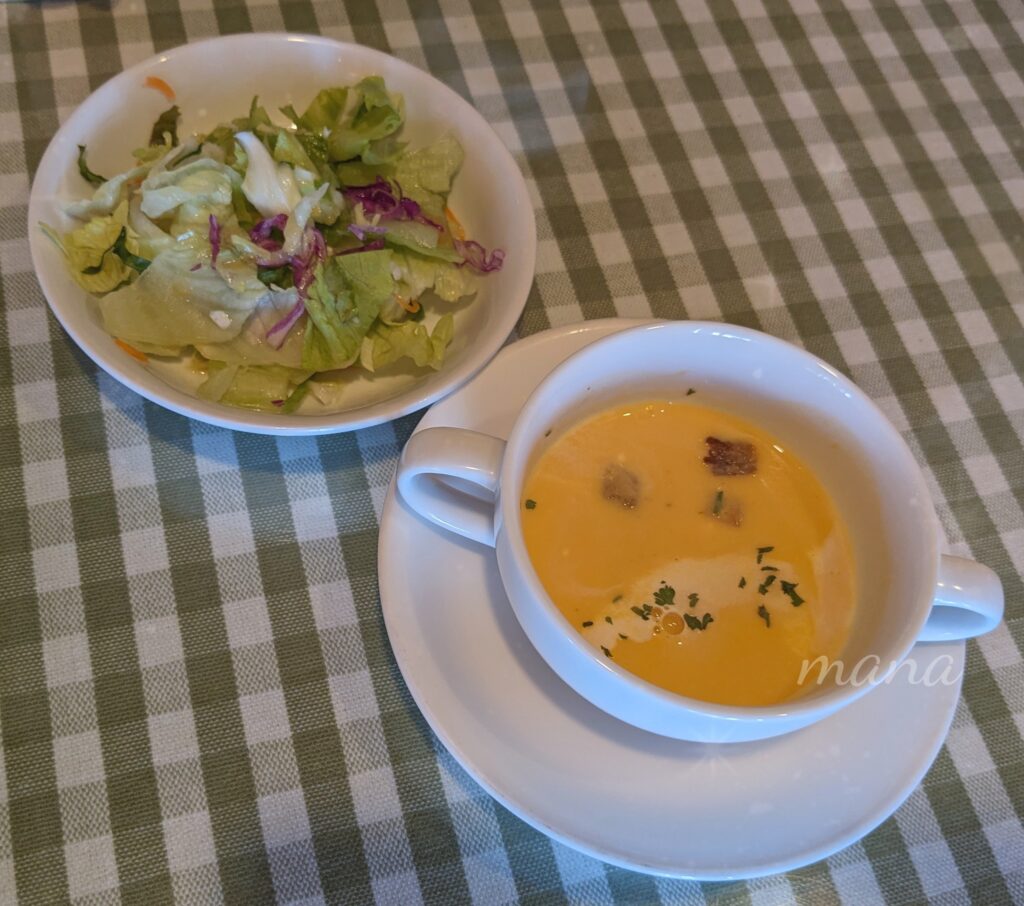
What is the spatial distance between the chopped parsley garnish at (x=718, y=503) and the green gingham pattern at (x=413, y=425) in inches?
14.2

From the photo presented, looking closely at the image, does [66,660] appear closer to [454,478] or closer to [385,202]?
[454,478]

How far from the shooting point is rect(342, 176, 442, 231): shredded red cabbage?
3.91 feet

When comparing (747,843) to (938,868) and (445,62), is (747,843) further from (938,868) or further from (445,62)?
(445,62)

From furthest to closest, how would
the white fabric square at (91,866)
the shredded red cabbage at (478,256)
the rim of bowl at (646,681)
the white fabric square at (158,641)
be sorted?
1. the shredded red cabbage at (478,256)
2. the white fabric square at (158,641)
3. the white fabric square at (91,866)
4. the rim of bowl at (646,681)

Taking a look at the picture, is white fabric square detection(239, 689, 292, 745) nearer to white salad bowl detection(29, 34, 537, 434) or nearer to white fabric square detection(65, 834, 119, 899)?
white fabric square detection(65, 834, 119, 899)

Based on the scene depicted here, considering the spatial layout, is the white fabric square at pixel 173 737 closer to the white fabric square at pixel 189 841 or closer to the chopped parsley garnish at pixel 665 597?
the white fabric square at pixel 189 841

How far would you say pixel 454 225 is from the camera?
1243 mm

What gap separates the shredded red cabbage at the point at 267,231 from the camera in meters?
1.14

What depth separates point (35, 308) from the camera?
113 cm

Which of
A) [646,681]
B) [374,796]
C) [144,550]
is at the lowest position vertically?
[374,796]

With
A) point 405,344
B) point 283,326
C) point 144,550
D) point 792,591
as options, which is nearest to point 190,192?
point 283,326

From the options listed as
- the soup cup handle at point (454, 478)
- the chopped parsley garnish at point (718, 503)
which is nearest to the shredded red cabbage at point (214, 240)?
the soup cup handle at point (454, 478)

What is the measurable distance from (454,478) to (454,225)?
47 cm

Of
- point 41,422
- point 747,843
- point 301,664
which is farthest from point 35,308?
point 747,843
